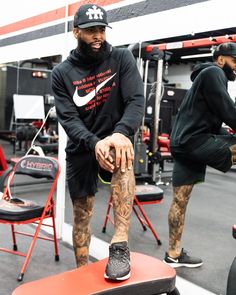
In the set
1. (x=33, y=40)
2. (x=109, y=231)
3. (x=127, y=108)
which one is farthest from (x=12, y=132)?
(x=127, y=108)

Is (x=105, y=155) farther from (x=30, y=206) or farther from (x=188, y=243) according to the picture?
(x=188, y=243)

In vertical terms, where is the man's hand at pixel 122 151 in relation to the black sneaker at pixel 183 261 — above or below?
above

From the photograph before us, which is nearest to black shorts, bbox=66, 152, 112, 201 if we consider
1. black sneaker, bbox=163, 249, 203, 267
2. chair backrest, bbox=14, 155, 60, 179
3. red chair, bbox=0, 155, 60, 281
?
red chair, bbox=0, 155, 60, 281

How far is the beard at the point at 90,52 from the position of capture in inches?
74.9

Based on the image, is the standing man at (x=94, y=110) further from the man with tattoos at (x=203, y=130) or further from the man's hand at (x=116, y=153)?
the man with tattoos at (x=203, y=130)

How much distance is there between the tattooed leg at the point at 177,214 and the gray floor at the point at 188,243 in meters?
0.17

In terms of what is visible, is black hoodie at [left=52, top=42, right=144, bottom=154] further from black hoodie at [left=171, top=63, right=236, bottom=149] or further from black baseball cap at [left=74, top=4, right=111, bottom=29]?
black hoodie at [left=171, top=63, right=236, bottom=149]

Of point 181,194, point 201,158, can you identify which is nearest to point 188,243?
point 181,194

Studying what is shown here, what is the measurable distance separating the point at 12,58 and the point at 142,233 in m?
2.54

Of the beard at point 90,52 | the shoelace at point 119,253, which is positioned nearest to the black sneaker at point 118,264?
the shoelace at point 119,253

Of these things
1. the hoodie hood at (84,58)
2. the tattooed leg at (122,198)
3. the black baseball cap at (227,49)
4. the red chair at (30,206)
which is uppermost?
the black baseball cap at (227,49)

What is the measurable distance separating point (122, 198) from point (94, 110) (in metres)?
0.60

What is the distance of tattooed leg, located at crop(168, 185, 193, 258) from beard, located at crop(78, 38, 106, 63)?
1154 mm

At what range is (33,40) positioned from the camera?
3809mm
